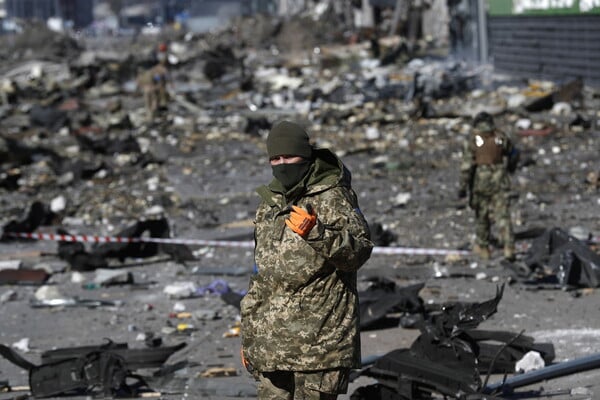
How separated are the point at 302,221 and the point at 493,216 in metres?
6.84

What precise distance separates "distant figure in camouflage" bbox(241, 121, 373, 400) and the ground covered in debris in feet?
8.31

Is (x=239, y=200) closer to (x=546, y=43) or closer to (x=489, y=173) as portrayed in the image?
(x=489, y=173)

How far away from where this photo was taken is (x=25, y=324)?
1012 centimetres

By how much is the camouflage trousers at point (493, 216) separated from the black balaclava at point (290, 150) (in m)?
6.39

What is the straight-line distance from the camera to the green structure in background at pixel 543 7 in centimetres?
2445

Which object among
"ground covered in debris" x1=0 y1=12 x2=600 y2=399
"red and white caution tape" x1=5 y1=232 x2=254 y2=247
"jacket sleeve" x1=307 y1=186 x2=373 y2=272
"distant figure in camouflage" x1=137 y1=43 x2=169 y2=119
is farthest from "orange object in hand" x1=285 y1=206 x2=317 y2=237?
"distant figure in camouflage" x1=137 y1=43 x2=169 y2=119

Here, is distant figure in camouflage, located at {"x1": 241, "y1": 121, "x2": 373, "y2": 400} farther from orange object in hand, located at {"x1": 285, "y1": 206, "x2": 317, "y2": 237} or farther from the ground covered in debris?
the ground covered in debris

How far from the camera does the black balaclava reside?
15.3 ft

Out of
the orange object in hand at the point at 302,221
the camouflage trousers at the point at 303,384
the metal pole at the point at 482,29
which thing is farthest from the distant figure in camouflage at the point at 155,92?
the orange object in hand at the point at 302,221

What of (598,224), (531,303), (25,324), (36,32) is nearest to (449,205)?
(598,224)

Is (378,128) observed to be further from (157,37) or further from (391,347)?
(157,37)

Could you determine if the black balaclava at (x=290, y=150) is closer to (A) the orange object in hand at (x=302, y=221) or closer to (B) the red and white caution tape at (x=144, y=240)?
(A) the orange object in hand at (x=302, y=221)

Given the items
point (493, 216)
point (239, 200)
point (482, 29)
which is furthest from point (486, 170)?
point (482, 29)

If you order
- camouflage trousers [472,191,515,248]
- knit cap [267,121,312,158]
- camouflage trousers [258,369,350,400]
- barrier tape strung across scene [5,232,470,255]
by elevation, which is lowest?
barrier tape strung across scene [5,232,470,255]
